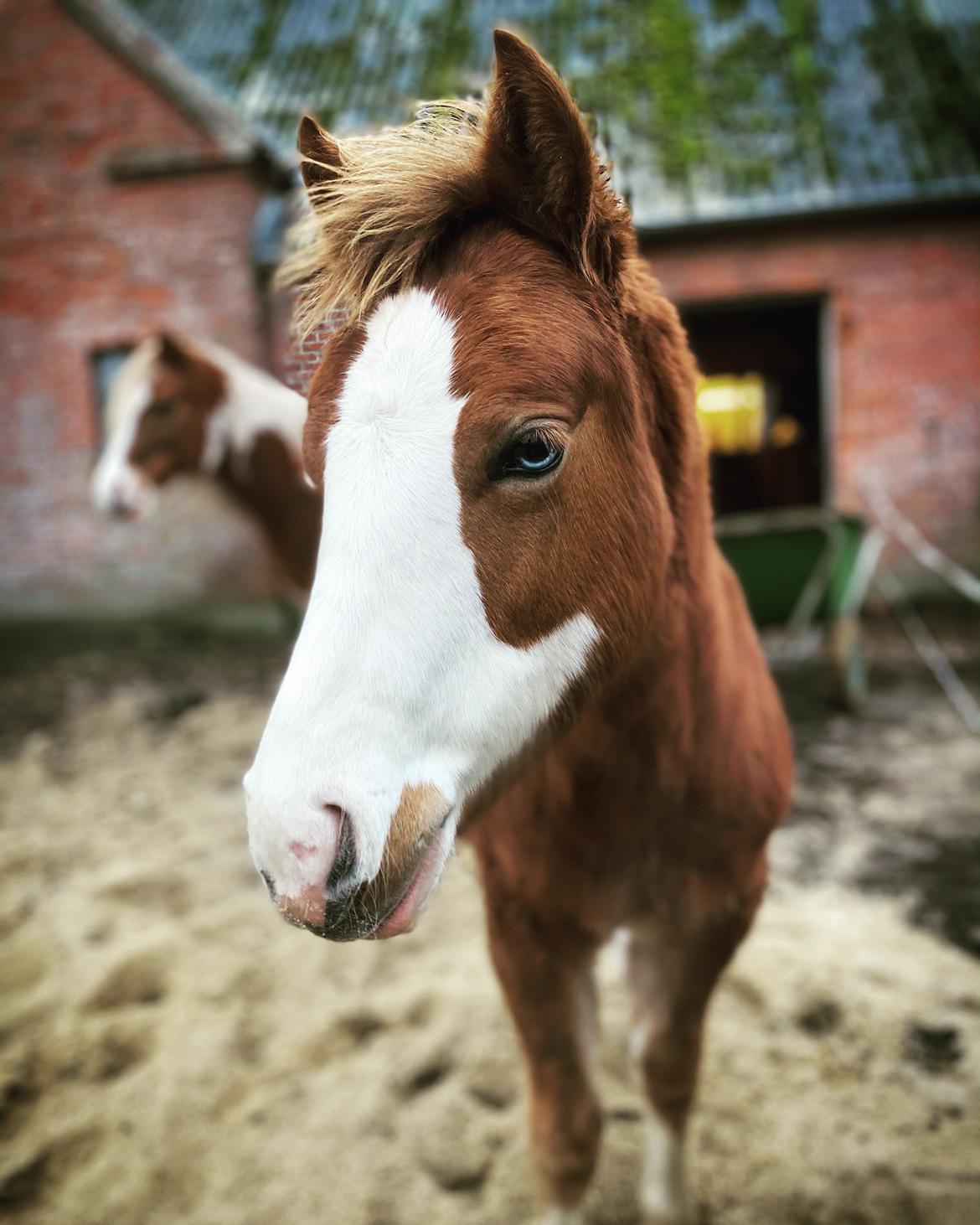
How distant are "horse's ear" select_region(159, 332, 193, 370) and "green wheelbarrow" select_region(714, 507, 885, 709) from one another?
3215 mm

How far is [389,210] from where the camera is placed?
105 cm

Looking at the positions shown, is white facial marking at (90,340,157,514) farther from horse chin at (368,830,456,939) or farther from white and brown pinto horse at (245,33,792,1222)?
horse chin at (368,830,456,939)

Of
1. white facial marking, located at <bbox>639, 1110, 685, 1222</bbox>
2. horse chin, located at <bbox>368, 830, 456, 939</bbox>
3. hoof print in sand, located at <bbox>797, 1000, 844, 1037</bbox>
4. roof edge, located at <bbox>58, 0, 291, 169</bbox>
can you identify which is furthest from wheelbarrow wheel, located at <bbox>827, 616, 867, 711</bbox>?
roof edge, located at <bbox>58, 0, 291, 169</bbox>

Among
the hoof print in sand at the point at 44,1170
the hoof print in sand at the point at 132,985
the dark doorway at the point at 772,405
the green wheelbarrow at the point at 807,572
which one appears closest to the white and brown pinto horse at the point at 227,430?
the hoof print in sand at the point at 132,985

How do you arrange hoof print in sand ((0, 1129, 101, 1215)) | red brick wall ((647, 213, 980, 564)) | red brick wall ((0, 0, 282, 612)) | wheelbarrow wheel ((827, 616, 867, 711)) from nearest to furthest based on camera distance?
hoof print in sand ((0, 1129, 101, 1215)), wheelbarrow wheel ((827, 616, 867, 711)), red brick wall ((647, 213, 980, 564)), red brick wall ((0, 0, 282, 612))

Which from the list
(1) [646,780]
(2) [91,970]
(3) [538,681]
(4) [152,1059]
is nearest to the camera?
(3) [538,681]

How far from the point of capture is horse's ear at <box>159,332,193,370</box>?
14.8 feet

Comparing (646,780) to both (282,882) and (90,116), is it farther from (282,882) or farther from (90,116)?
(90,116)

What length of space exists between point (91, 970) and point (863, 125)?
29.2 feet

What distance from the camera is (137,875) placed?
339cm

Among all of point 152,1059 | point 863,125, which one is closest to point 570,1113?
point 152,1059

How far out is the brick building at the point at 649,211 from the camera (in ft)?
23.3

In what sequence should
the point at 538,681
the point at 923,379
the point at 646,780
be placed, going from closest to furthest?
the point at 538,681, the point at 646,780, the point at 923,379

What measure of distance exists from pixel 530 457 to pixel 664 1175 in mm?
1808
